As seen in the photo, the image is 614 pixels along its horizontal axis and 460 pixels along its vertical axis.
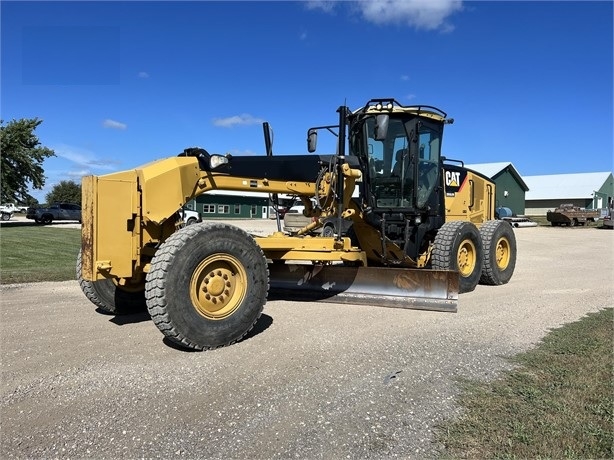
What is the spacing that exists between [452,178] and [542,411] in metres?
6.47

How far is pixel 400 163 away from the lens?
7926 mm

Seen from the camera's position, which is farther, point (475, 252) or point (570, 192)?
point (570, 192)

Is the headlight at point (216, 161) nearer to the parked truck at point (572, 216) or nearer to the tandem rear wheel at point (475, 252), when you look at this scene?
the tandem rear wheel at point (475, 252)

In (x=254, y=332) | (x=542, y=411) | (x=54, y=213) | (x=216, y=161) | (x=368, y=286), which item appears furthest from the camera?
(x=54, y=213)

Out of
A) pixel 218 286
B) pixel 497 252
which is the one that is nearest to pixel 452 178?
pixel 497 252

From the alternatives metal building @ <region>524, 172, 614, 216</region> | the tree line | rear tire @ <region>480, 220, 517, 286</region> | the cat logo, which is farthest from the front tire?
metal building @ <region>524, 172, 614, 216</region>

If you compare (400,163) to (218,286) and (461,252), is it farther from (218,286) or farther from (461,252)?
(218,286)

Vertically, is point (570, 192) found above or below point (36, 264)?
above

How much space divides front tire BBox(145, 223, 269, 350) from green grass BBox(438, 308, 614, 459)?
231cm

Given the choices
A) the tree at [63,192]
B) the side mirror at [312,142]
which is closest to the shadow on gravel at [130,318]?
the side mirror at [312,142]

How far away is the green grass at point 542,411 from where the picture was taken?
298 cm

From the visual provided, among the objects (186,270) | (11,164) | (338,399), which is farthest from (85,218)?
(11,164)

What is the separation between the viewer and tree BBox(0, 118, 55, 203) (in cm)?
3653

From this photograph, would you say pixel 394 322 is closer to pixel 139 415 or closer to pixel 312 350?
pixel 312 350
